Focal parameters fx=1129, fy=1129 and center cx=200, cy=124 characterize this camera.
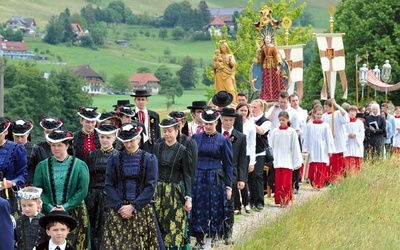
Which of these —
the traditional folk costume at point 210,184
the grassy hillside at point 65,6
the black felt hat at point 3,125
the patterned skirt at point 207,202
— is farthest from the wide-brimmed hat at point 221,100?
the grassy hillside at point 65,6

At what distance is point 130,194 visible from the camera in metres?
11.9

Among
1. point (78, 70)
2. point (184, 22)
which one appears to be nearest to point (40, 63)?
point (78, 70)

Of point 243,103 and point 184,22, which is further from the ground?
point 243,103

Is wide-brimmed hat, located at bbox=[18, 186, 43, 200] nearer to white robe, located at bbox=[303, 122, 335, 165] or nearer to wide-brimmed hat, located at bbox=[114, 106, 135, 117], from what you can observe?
wide-brimmed hat, located at bbox=[114, 106, 135, 117]

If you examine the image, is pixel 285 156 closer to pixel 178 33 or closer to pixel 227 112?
pixel 227 112

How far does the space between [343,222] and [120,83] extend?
3945 inches

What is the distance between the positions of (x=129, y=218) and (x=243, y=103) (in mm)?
6036

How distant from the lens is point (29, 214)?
10.7 meters

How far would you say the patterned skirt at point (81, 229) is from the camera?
40.2 feet

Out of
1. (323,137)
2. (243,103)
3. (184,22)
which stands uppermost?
(243,103)

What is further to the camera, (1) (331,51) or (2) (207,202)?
(1) (331,51)

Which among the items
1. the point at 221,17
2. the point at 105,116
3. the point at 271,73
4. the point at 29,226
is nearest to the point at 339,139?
the point at 271,73

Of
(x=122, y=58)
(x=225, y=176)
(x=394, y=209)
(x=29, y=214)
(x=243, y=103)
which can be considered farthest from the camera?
(x=122, y=58)

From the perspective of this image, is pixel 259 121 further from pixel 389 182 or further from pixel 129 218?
pixel 129 218
